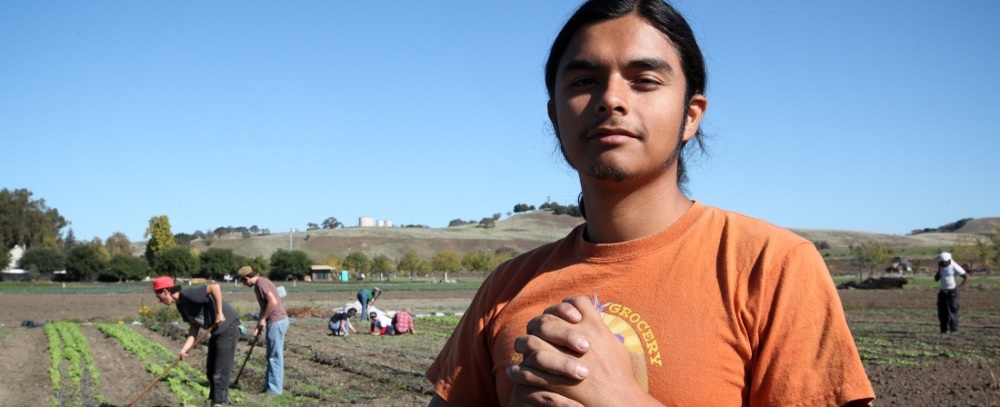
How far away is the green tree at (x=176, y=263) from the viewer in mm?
78688

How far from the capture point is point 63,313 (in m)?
31.5

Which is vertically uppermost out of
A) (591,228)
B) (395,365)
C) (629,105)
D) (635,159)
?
(629,105)

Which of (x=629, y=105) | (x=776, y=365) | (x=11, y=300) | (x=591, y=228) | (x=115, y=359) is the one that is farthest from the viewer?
(x=11, y=300)

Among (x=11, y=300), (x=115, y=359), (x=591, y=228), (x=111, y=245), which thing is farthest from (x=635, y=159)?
(x=111, y=245)

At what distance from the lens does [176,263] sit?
3095 inches

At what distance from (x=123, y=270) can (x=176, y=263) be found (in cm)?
469

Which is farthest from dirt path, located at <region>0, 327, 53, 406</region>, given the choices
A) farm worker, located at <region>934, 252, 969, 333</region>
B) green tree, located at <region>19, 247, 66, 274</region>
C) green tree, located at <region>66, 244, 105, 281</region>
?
green tree, located at <region>19, 247, 66, 274</region>

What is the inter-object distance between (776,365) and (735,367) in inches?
2.9

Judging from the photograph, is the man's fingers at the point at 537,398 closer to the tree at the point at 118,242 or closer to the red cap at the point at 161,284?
the red cap at the point at 161,284

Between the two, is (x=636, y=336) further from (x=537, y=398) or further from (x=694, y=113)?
(x=694, y=113)

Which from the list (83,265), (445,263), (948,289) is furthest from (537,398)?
(445,263)

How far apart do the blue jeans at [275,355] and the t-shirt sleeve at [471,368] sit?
31.4ft

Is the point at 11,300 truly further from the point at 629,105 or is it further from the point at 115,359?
the point at 629,105

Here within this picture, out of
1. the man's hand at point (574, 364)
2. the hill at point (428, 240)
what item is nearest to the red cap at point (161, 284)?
the man's hand at point (574, 364)
